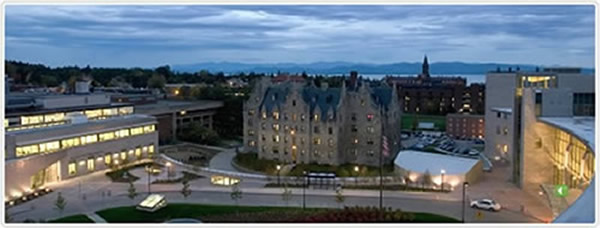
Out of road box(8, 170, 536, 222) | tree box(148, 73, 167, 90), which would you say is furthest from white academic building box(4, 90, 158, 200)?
tree box(148, 73, 167, 90)

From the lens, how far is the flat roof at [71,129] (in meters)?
16.7

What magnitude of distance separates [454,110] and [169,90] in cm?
1925

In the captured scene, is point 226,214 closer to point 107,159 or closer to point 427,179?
point 427,179

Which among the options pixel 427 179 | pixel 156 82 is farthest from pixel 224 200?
pixel 156 82

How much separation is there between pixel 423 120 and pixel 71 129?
26060mm

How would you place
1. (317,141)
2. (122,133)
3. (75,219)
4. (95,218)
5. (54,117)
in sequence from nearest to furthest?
(75,219) < (95,218) < (122,133) < (317,141) < (54,117)

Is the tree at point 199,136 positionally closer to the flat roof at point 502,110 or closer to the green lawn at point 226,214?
the flat roof at point 502,110

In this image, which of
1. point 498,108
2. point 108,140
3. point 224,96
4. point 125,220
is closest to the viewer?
point 125,220

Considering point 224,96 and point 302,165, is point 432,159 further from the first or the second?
point 224,96

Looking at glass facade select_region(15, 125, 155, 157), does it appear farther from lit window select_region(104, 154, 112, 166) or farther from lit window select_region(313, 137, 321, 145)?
lit window select_region(313, 137, 321, 145)

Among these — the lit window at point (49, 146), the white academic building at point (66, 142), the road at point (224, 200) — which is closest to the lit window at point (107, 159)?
the white academic building at point (66, 142)

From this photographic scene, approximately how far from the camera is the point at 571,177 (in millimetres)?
12820

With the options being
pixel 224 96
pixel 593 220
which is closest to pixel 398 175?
pixel 593 220

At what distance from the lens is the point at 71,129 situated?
58.7 feet
